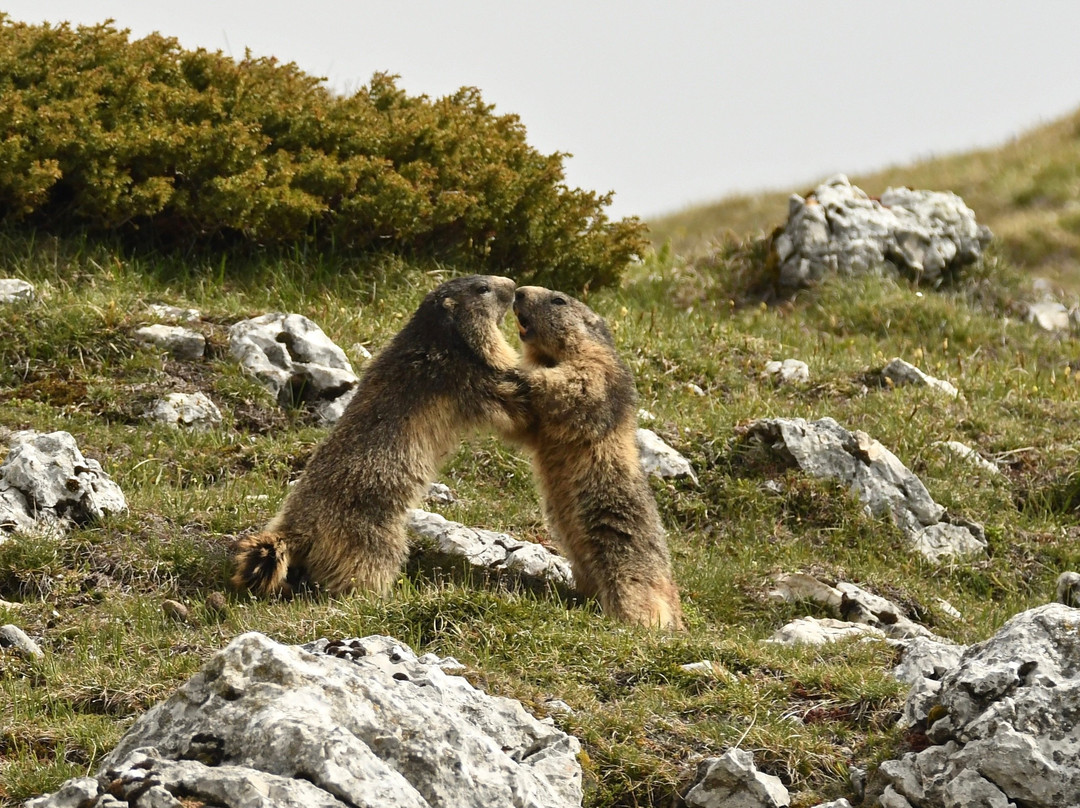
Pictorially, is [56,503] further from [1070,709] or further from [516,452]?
[1070,709]

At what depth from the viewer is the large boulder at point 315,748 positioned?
4.22 metres

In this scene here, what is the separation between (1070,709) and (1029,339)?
39.6 feet

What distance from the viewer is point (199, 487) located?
9484 millimetres

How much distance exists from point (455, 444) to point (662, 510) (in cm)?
291

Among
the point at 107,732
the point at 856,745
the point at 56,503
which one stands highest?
the point at 56,503

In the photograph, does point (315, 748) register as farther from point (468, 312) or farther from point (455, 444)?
point (468, 312)

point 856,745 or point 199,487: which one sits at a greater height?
point 199,487

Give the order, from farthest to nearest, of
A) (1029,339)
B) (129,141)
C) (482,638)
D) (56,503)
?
(1029,339), (129,141), (56,503), (482,638)

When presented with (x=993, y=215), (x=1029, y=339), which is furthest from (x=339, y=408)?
(x=993, y=215)

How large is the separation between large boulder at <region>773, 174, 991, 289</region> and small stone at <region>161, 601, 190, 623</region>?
11.7m

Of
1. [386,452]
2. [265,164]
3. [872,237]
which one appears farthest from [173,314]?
[872,237]

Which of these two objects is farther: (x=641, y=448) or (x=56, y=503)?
(x=641, y=448)

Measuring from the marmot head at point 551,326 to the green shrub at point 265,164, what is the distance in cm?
509

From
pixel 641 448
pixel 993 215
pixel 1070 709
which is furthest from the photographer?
pixel 993 215
